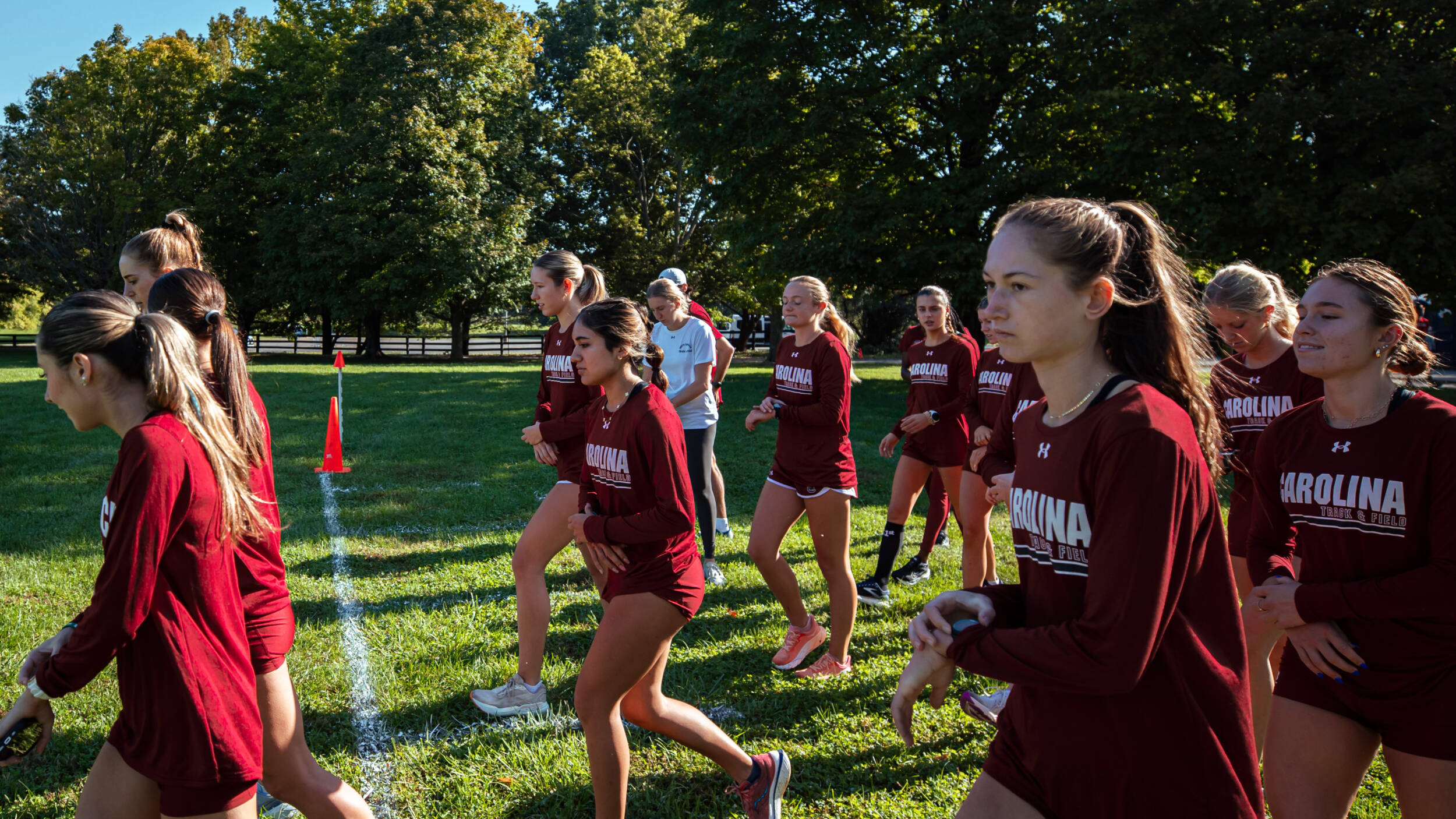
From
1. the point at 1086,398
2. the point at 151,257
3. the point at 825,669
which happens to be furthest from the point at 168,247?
the point at 1086,398

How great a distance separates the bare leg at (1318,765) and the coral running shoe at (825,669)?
104 inches

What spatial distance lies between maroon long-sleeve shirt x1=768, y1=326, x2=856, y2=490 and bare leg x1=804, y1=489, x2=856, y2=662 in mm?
106

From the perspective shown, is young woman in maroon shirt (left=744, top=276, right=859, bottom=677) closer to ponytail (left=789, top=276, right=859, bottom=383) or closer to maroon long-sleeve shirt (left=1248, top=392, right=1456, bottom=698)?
ponytail (left=789, top=276, right=859, bottom=383)

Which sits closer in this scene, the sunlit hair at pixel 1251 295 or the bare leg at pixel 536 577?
the sunlit hair at pixel 1251 295

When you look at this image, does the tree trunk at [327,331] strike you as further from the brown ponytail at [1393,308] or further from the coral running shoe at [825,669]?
the brown ponytail at [1393,308]

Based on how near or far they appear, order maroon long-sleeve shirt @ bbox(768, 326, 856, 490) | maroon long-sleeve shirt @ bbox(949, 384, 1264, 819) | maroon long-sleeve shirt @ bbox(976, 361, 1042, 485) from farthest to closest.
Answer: maroon long-sleeve shirt @ bbox(768, 326, 856, 490) → maroon long-sleeve shirt @ bbox(976, 361, 1042, 485) → maroon long-sleeve shirt @ bbox(949, 384, 1264, 819)

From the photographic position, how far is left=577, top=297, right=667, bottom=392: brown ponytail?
138 inches

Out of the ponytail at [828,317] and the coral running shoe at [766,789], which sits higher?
the ponytail at [828,317]

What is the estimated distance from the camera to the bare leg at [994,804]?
1912 millimetres

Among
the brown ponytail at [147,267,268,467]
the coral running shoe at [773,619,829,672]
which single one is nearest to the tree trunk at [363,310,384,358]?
the coral running shoe at [773,619,829,672]

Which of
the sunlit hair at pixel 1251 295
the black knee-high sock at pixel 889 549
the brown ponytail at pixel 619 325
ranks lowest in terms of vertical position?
the black knee-high sock at pixel 889 549

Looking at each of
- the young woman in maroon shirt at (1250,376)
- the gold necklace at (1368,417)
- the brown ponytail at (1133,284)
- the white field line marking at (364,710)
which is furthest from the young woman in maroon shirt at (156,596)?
the young woman in maroon shirt at (1250,376)

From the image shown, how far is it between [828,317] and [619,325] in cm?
254

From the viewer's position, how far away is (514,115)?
123 ft
